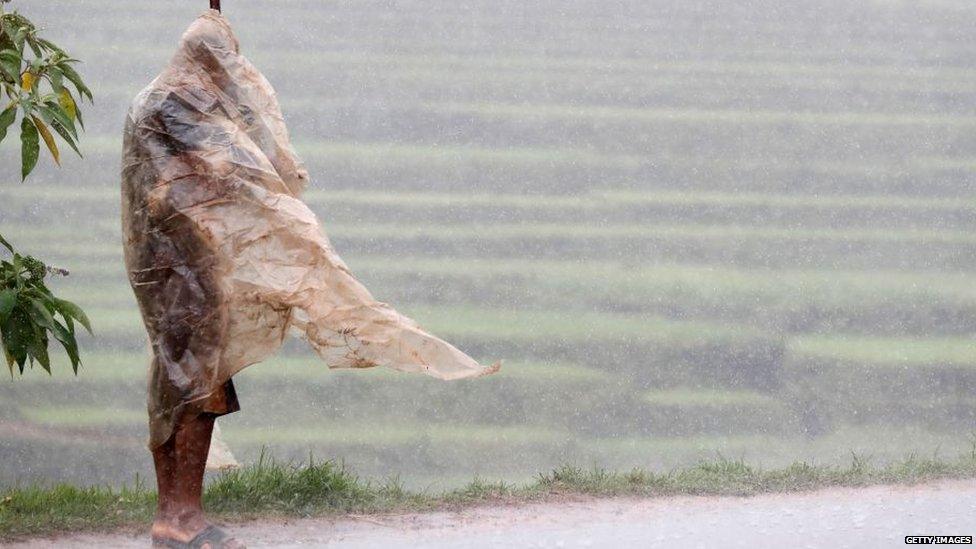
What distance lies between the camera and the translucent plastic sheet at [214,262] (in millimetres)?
3672

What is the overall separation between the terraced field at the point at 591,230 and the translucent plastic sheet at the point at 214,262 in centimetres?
A: 129

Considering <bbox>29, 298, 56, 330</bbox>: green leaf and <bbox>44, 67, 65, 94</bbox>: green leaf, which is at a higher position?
<bbox>44, 67, 65, 94</bbox>: green leaf

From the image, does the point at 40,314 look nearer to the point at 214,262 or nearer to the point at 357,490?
the point at 214,262

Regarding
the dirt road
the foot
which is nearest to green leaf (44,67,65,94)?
the foot

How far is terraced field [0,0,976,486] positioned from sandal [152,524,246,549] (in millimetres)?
1141

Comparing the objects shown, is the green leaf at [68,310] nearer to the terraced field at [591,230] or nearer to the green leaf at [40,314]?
the green leaf at [40,314]

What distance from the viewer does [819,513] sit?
4.32 meters

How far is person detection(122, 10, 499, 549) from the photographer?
12.0ft

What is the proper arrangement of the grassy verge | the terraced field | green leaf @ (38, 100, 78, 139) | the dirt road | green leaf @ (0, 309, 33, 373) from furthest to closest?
the terraced field
the grassy verge
the dirt road
green leaf @ (0, 309, 33, 373)
green leaf @ (38, 100, 78, 139)

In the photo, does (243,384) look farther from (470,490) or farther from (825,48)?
(825,48)

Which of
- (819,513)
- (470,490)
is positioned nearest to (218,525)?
(470,490)

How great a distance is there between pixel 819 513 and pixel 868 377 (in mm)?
1063

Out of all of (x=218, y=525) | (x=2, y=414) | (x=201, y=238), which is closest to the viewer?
(x=201, y=238)

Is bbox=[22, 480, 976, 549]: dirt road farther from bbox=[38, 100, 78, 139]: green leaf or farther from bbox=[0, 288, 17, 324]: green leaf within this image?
bbox=[38, 100, 78, 139]: green leaf
